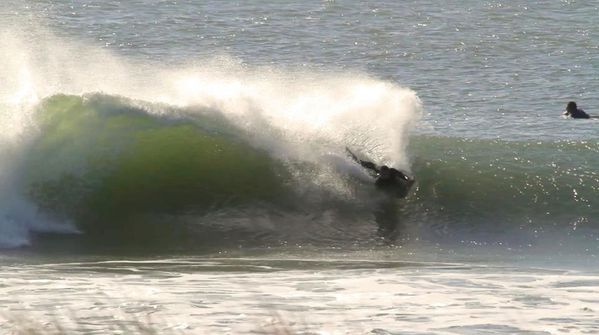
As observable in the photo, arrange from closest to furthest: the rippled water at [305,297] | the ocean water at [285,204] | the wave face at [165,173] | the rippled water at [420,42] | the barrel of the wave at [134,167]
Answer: the rippled water at [305,297] < the ocean water at [285,204] < the wave face at [165,173] < the barrel of the wave at [134,167] < the rippled water at [420,42]

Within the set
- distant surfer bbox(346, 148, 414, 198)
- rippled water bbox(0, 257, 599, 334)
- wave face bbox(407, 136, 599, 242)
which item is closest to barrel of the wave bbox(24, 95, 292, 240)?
distant surfer bbox(346, 148, 414, 198)

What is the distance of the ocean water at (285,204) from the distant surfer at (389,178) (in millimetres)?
95

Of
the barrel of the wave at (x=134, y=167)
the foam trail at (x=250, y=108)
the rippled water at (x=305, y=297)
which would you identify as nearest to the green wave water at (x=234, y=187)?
the barrel of the wave at (x=134, y=167)

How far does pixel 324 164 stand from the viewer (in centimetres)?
1480

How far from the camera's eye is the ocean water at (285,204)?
9.90 metres

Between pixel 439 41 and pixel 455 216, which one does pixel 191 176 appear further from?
pixel 439 41

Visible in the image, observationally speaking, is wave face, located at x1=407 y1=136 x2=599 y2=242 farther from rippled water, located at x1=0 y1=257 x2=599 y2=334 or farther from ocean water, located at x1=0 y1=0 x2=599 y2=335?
rippled water, located at x1=0 y1=257 x2=599 y2=334

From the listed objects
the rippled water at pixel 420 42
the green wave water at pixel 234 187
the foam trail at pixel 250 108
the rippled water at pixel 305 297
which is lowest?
the rippled water at pixel 305 297

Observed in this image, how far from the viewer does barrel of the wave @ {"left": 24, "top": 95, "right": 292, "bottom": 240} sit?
1427 centimetres

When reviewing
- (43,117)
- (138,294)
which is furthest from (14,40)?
(138,294)

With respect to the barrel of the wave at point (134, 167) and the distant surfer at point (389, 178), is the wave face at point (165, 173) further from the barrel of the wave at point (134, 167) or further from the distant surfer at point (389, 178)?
the distant surfer at point (389, 178)

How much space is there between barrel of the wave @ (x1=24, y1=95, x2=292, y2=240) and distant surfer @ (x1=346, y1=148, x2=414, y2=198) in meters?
0.92

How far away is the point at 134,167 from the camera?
50.1 feet

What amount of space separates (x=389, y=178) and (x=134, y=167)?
267cm
